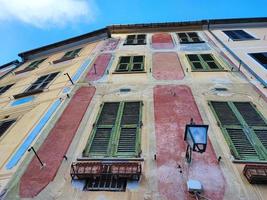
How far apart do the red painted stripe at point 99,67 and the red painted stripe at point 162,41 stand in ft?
7.11

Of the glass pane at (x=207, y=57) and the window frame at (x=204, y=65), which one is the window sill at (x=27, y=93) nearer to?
the window frame at (x=204, y=65)

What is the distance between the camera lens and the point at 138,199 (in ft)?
15.3

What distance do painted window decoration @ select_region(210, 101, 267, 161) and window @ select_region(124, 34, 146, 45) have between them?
6.30 metres

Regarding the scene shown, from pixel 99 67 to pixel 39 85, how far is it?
7.41 feet

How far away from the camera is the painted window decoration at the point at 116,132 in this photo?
19.0 ft

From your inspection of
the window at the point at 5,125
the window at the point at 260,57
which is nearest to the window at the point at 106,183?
the window at the point at 5,125

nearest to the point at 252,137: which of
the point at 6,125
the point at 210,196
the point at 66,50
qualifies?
the point at 210,196

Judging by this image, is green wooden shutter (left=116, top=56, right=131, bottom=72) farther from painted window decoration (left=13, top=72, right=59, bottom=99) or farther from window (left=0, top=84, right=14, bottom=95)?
window (left=0, top=84, right=14, bottom=95)

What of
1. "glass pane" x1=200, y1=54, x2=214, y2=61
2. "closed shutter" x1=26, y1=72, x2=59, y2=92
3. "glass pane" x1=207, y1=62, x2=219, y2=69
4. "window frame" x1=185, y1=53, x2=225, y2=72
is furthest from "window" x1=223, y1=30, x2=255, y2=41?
"closed shutter" x1=26, y1=72, x2=59, y2=92

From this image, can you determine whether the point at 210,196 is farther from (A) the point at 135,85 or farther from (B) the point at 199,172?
(A) the point at 135,85

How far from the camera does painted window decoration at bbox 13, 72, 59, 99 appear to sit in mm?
9484

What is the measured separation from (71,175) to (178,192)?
Answer: 1921mm

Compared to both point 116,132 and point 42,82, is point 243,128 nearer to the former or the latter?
point 116,132

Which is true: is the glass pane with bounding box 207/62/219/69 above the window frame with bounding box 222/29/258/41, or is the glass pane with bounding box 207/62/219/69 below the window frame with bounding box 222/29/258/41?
below
